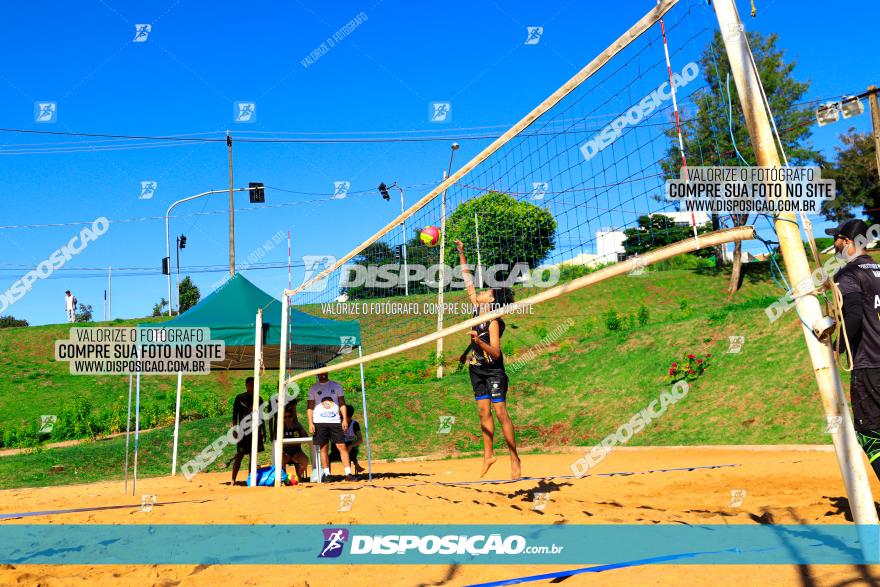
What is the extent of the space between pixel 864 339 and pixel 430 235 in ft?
17.4

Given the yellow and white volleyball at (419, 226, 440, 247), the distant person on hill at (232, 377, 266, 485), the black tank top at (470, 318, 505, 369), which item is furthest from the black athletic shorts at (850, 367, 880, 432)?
the distant person on hill at (232, 377, 266, 485)

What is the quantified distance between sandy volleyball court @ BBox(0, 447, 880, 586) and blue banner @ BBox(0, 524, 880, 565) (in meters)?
0.16

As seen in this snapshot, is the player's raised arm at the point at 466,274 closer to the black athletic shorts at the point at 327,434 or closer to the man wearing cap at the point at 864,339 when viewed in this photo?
the black athletic shorts at the point at 327,434

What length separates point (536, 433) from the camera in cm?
1728

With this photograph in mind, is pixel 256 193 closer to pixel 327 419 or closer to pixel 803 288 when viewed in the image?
pixel 327 419

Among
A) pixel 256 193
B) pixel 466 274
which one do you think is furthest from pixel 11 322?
pixel 466 274

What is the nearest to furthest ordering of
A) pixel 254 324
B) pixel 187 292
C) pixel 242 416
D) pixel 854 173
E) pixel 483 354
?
1. pixel 483 354
2. pixel 254 324
3. pixel 242 416
4. pixel 854 173
5. pixel 187 292

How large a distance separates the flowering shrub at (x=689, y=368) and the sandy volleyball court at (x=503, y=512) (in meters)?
9.13

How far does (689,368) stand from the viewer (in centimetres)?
1706

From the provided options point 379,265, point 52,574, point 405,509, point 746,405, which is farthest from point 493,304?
point 746,405

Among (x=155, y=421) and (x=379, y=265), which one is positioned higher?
(x=379, y=265)

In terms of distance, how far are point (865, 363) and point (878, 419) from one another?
0.39 meters

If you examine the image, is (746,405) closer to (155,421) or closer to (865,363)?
(865,363)

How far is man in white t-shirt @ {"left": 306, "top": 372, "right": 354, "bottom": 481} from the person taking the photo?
1005 cm
